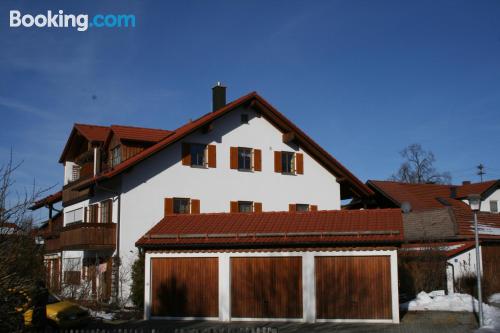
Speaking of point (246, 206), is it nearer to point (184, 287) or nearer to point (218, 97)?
point (218, 97)

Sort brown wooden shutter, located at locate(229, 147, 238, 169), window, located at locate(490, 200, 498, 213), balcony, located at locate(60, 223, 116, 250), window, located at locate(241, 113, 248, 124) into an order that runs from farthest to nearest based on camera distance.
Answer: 1. window, located at locate(490, 200, 498, 213)
2. window, located at locate(241, 113, 248, 124)
3. brown wooden shutter, located at locate(229, 147, 238, 169)
4. balcony, located at locate(60, 223, 116, 250)

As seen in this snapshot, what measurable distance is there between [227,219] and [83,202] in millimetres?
12794

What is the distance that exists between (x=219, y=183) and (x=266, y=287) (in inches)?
419

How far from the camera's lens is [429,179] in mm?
66688

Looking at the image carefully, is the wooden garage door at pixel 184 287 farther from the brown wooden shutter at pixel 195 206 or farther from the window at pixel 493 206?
the window at pixel 493 206

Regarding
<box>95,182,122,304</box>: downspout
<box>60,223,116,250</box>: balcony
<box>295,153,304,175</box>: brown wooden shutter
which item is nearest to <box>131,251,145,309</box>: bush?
<box>95,182,122,304</box>: downspout

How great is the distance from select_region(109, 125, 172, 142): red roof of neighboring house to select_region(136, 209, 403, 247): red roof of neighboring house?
7.40 metres

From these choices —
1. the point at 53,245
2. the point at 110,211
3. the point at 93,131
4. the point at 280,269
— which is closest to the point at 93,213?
the point at 110,211

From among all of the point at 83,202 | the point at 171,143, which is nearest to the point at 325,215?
the point at 171,143

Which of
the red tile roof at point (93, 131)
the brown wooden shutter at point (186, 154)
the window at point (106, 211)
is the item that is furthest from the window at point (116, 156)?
the brown wooden shutter at point (186, 154)

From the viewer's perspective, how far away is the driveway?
18.5 meters

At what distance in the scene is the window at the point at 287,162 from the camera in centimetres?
3324

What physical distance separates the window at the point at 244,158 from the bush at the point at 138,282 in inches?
302

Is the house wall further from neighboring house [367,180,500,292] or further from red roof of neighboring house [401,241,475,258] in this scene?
red roof of neighboring house [401,241,475,258]
